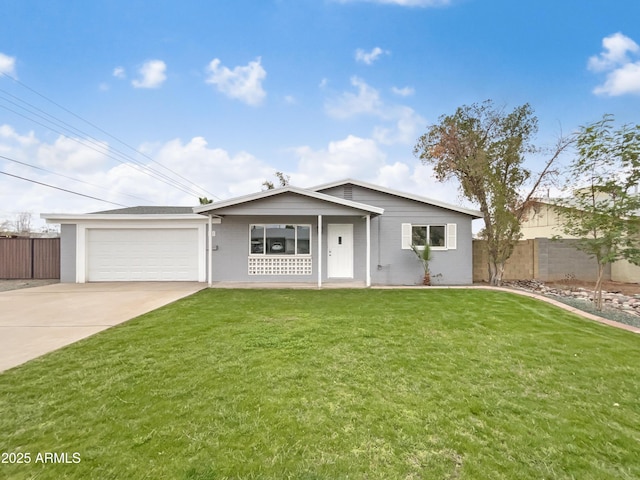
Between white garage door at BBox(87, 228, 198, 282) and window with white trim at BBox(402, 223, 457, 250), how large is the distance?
7978 mm

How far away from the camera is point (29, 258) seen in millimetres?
12570

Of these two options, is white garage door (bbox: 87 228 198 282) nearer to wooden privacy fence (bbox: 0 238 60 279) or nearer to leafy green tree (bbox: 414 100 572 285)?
wooden privacy fence (bbox: 0 238 60 279)

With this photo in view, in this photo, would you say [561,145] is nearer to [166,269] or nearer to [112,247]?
[166,269]

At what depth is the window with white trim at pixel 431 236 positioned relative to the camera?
36.7 feet

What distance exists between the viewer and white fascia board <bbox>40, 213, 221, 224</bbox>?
1126cm

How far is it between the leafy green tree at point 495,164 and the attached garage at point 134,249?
10399mm

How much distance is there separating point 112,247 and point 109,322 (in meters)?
7.24

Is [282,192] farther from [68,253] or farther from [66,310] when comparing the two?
[68,253]

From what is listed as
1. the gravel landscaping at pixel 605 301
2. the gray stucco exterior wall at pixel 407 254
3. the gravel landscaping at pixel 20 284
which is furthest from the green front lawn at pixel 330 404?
the gravel landscaping at pixel 20 284

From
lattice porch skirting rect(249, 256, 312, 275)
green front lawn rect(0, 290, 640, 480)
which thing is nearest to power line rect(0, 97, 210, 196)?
lattice porch skirting rect(249, 256, 312, 275)

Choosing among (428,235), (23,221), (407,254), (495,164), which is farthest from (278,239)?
(23,221)

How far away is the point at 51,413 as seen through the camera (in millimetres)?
2602

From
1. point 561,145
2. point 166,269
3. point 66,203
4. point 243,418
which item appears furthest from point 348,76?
point 66,203

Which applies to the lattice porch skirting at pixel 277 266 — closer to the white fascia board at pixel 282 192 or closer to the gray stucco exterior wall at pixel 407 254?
the white fascia board at pixel 282 192
